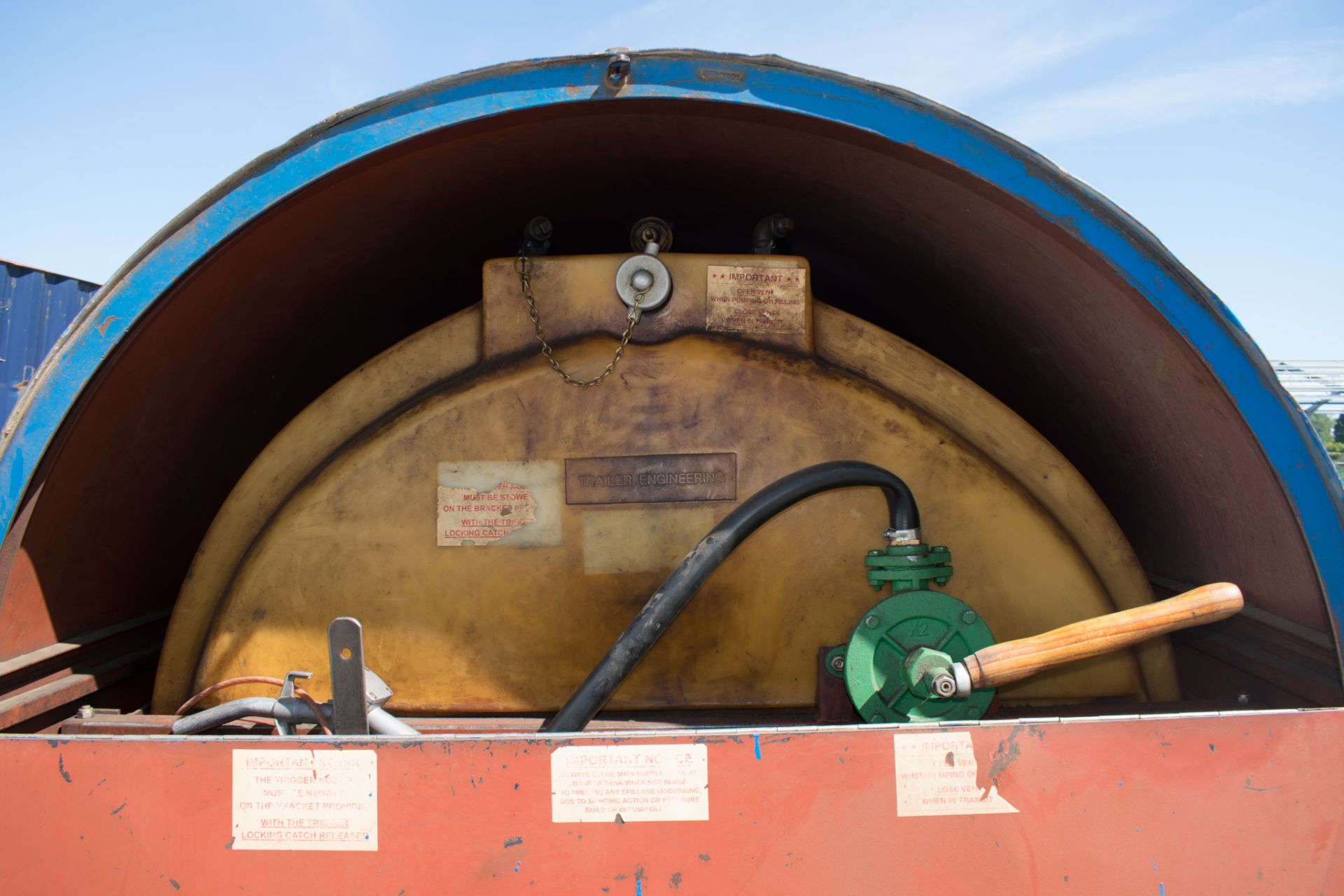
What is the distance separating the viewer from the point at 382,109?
145 centimetres

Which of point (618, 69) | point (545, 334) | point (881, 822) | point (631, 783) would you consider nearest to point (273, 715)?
point (631, 783)

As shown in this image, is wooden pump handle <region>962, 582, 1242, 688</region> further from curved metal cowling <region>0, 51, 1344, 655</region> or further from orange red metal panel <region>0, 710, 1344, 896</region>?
curved metal cowling <region>0, 51, 1344, 655</region>

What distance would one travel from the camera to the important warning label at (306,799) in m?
1.21

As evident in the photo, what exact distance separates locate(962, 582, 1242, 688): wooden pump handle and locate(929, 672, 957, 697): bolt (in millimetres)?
32

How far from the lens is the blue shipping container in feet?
18.0

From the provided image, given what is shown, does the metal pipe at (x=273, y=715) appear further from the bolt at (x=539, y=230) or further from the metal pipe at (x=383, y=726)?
the bolt at (x=539, y=230)

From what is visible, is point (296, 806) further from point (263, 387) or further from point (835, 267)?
point (835, 267)

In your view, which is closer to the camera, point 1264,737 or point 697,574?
point 1264,737

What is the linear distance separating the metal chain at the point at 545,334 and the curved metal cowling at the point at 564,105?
0.37 meters

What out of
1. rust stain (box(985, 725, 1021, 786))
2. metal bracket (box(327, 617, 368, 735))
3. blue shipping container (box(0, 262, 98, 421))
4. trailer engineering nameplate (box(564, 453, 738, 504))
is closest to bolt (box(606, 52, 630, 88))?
trailer engineering nameplate (box(564, 453, 738, 504))

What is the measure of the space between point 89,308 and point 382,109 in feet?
2.07

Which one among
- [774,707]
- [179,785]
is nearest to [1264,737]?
[774,707]

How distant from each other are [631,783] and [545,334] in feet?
3.20

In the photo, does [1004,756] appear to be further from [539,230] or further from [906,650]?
[539,230]
